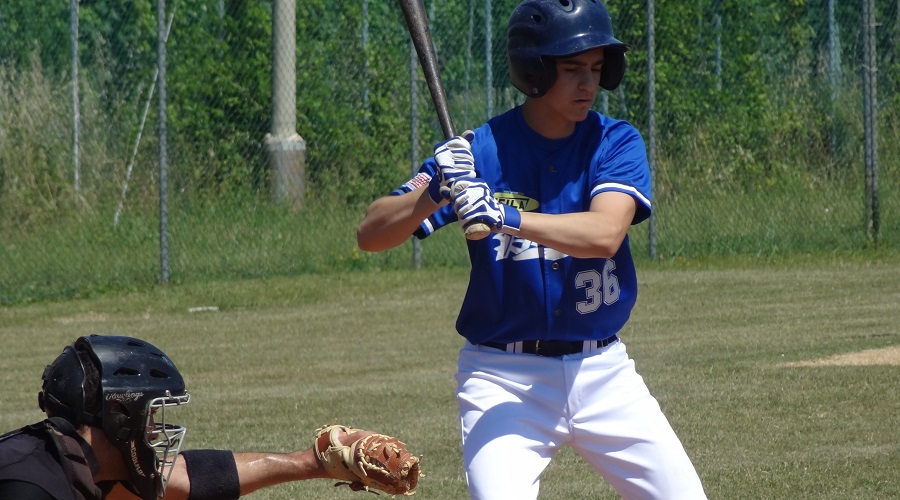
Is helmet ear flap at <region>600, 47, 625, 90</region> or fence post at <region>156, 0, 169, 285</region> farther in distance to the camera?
fence post at <region>156, 0, 169, 285</region>

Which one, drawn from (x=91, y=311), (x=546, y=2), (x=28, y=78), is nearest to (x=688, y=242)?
(x=91, y=311)

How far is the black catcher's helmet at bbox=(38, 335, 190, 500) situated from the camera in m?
3.50

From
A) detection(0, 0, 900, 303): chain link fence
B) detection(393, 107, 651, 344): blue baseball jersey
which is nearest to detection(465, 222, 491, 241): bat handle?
detection(393, 107, 651, 344): blue baseball jersey

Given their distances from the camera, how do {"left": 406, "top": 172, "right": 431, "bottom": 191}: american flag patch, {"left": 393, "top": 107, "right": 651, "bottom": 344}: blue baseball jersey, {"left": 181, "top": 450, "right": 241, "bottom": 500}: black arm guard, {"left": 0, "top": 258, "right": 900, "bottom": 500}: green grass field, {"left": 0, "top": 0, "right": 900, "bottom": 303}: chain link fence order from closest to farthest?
{"left": 393, "top": 107, "right": 651, "bottom": 344}: blue baseball jersey
{"left": 406, "top": 172, "right": 431, "bottom": 191}: american flag patch
{"left": 181, "top": 450, "right": 241, "bottom": 500}: black arm guard
{"left": 0, "top": 258, "right": 900, "bottom": 500}: green grass field
{"left": 0, "top": 0, "right": 900, "bottom": 303}: chain link fence

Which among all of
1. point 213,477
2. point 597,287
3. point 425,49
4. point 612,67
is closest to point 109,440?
point 213,477

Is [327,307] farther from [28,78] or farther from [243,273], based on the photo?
[28,78]

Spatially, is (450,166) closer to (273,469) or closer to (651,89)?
(273,469)

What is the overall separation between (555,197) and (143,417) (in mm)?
1372

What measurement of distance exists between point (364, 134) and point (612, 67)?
10.7 meters

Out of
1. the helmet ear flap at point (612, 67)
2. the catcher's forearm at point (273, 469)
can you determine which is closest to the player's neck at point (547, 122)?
the helmet ear flap at point (612, 67)

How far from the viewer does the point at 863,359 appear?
28.7 feet

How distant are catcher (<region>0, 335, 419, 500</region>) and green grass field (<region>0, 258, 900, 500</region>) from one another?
204cm

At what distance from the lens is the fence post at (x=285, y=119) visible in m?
14.5

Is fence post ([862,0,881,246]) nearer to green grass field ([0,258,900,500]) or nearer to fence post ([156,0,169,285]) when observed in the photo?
green grass field ([0,258,900,500])
